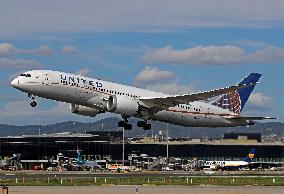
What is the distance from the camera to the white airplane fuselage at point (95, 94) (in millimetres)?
82938

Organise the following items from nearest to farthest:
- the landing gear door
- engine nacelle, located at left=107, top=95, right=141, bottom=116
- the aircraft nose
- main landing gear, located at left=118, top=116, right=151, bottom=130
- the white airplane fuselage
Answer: the landing gear door
the white airplane fuselage
the aircraft nose
engine nacelle, located at left=107, top=95, right=141, bottom=116
main landing gear, located at left=118, top=116, right=151, bottom=130

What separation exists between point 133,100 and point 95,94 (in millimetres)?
6104

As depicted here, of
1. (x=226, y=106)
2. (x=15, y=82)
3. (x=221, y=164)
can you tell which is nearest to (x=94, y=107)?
(x=15, y=82)

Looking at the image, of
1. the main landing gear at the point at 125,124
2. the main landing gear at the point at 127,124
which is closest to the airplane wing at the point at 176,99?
the main landing gear at the point at 127,124

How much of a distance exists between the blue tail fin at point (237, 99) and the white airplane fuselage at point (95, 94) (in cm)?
316

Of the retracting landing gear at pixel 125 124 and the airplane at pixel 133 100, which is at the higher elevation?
the airplane at pixel 133 100

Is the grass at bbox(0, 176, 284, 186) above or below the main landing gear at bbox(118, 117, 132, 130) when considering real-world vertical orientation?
below

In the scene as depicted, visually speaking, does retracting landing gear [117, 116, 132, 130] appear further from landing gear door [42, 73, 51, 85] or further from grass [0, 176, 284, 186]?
landing gear door [42, 73, 51, 85]

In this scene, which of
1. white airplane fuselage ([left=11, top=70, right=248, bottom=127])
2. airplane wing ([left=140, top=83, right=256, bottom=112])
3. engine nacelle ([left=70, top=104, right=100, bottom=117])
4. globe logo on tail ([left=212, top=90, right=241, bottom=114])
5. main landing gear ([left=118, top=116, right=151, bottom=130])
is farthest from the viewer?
globe logo on tail ([left=212, top=90, right=241, bottom=114])

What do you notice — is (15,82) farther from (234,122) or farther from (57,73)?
(234,122)

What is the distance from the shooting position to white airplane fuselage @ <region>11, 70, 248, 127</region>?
8294 centimetres

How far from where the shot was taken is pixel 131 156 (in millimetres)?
199250

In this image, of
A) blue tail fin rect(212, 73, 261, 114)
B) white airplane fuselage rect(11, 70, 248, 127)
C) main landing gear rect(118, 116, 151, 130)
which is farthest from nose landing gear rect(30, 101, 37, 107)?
blue tail fin rect(212, 73, 261, 114)

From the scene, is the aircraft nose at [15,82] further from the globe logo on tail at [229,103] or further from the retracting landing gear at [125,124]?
the globe logo on tail at [229,103]
